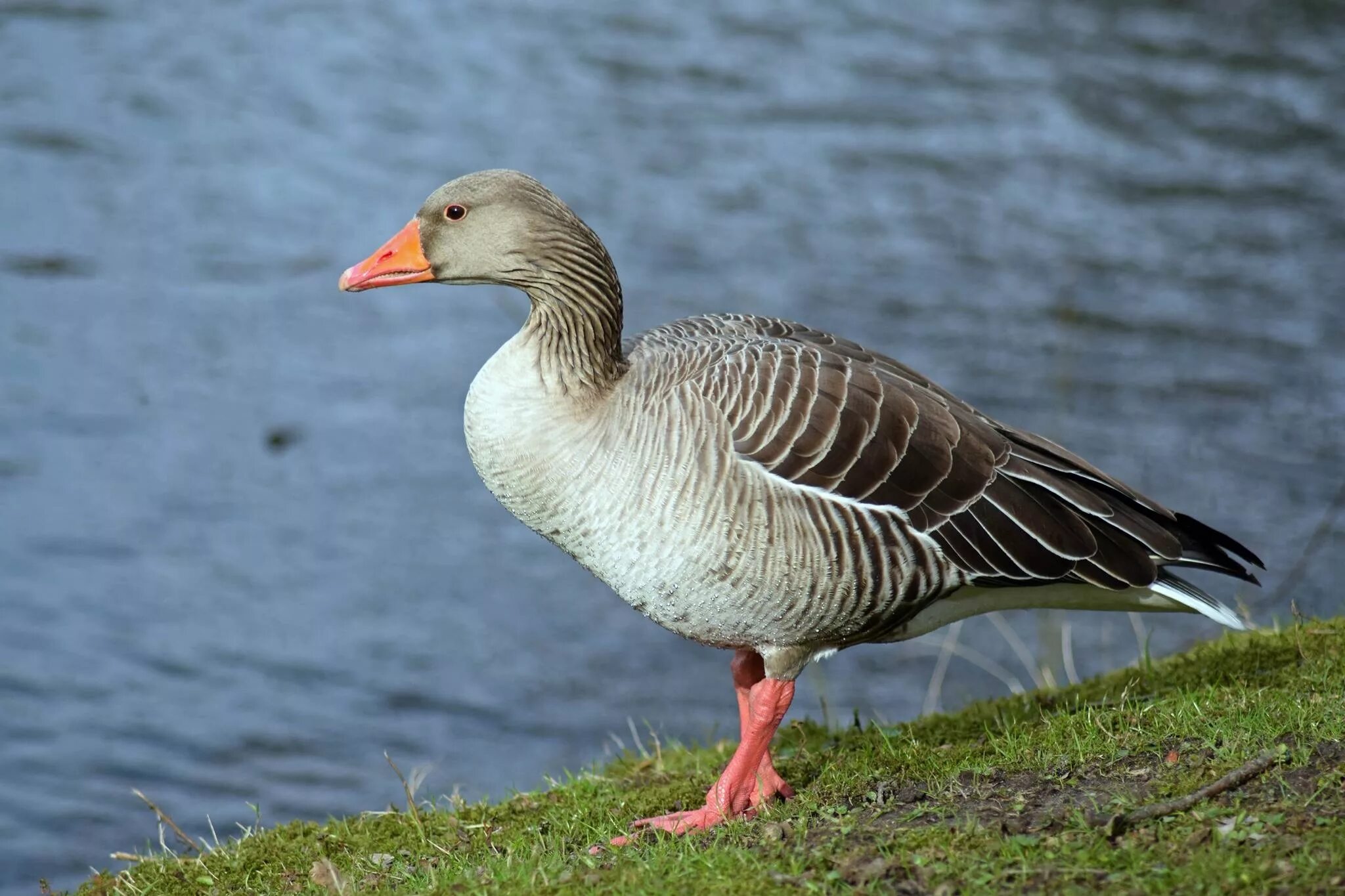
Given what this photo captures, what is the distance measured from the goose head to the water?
3.97 m

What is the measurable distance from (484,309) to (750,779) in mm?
7972

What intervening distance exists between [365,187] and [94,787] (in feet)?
22.6

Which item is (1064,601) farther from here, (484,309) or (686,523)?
(484,309)

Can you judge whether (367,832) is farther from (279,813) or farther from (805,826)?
(279,813)

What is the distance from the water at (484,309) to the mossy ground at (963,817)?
2.43 metres

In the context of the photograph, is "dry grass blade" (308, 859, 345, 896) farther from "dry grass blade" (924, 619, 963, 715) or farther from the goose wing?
"dry grass blade" (924, 619, 963, 715)

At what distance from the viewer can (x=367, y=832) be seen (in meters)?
5.92

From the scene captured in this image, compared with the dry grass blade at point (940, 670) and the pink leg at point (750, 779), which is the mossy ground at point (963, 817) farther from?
the dry grass blade at point (940, 670)

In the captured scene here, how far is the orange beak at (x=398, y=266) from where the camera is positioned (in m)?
5.91

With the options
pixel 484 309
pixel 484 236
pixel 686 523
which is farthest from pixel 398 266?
pixel 484 309

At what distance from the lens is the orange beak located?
5914 mm

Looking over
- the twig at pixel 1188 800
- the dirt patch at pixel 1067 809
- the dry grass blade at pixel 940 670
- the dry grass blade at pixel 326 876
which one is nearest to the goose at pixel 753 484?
the dirt patch at pixel 1067 809

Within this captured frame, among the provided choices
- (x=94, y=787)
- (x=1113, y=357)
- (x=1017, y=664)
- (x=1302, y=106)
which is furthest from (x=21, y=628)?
(x=1302, y=106)

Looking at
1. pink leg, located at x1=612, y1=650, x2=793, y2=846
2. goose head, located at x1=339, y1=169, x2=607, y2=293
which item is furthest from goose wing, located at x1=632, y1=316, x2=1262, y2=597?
pink leg, located at x1=612, y1=650, x2=793, y2=846
